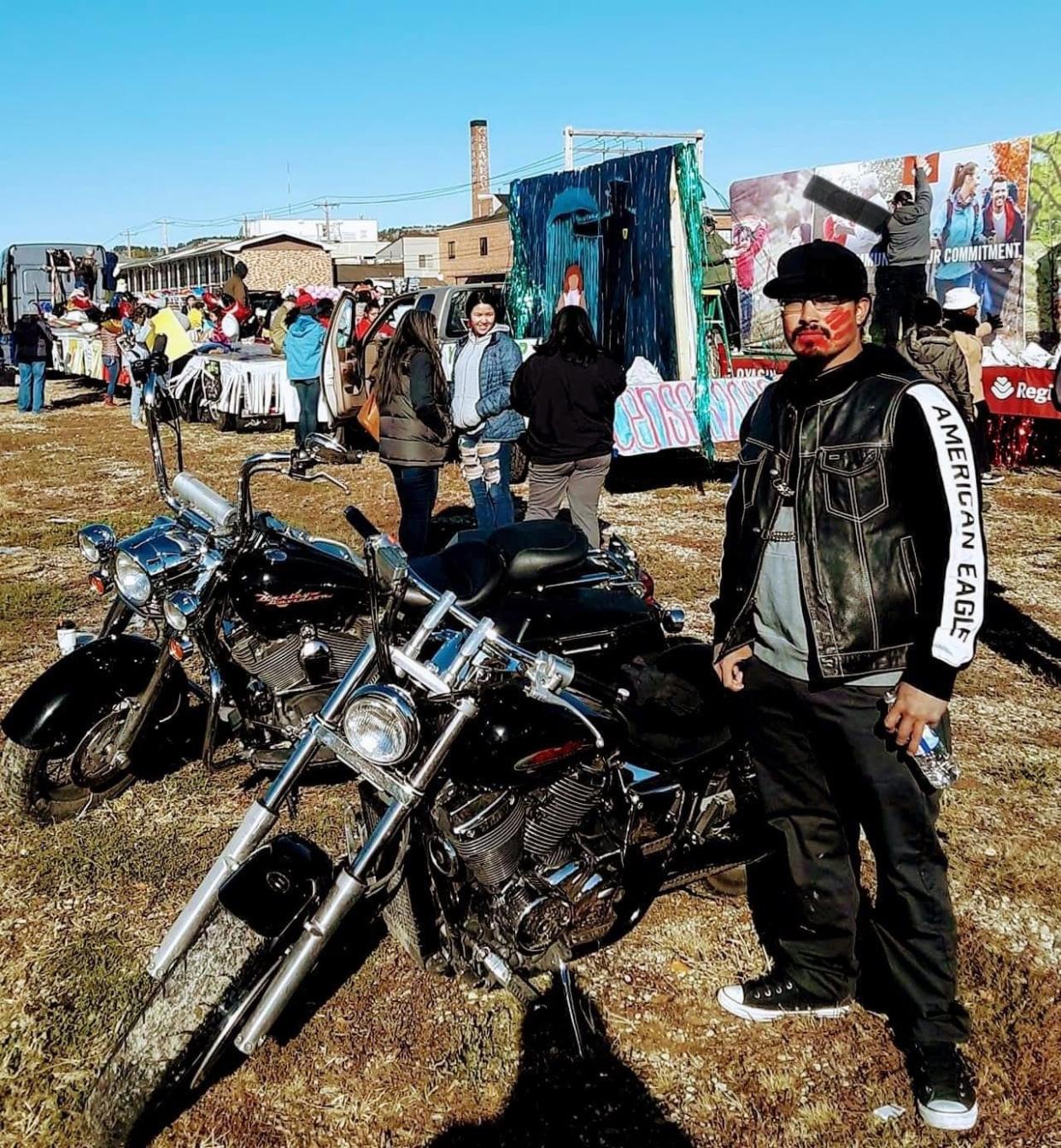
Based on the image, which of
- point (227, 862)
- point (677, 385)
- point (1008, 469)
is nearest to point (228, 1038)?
point (227, 862)

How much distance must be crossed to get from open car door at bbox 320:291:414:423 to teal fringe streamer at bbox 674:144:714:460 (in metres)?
3.29

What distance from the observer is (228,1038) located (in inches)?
96.0

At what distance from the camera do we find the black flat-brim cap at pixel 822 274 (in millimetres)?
2451

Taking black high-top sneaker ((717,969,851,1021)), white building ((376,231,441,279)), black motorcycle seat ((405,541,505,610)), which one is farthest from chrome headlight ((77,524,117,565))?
white building ((376,231,441,279))

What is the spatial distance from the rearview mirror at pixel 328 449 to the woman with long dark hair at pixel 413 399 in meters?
3.42

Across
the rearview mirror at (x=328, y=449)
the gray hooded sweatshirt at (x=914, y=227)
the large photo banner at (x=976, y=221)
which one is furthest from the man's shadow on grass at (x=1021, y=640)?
the gray hooded sweatshirt at (x=914, y=227)

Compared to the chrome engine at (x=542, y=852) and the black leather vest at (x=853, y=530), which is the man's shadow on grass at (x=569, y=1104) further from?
the black leather vest at (x=853, y=530)

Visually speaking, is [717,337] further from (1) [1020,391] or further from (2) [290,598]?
(2) [290,598]

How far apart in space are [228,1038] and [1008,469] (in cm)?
1022

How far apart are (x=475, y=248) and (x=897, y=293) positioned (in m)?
38.0

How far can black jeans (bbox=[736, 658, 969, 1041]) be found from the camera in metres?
2.54

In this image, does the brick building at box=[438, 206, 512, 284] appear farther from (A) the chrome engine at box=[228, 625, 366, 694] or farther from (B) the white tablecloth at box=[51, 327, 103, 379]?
(A) the chrome engine at box=[228, 625, 366, 694]

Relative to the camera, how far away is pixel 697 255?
33.1 feet

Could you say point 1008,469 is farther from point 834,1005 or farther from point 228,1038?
point 228,1038
